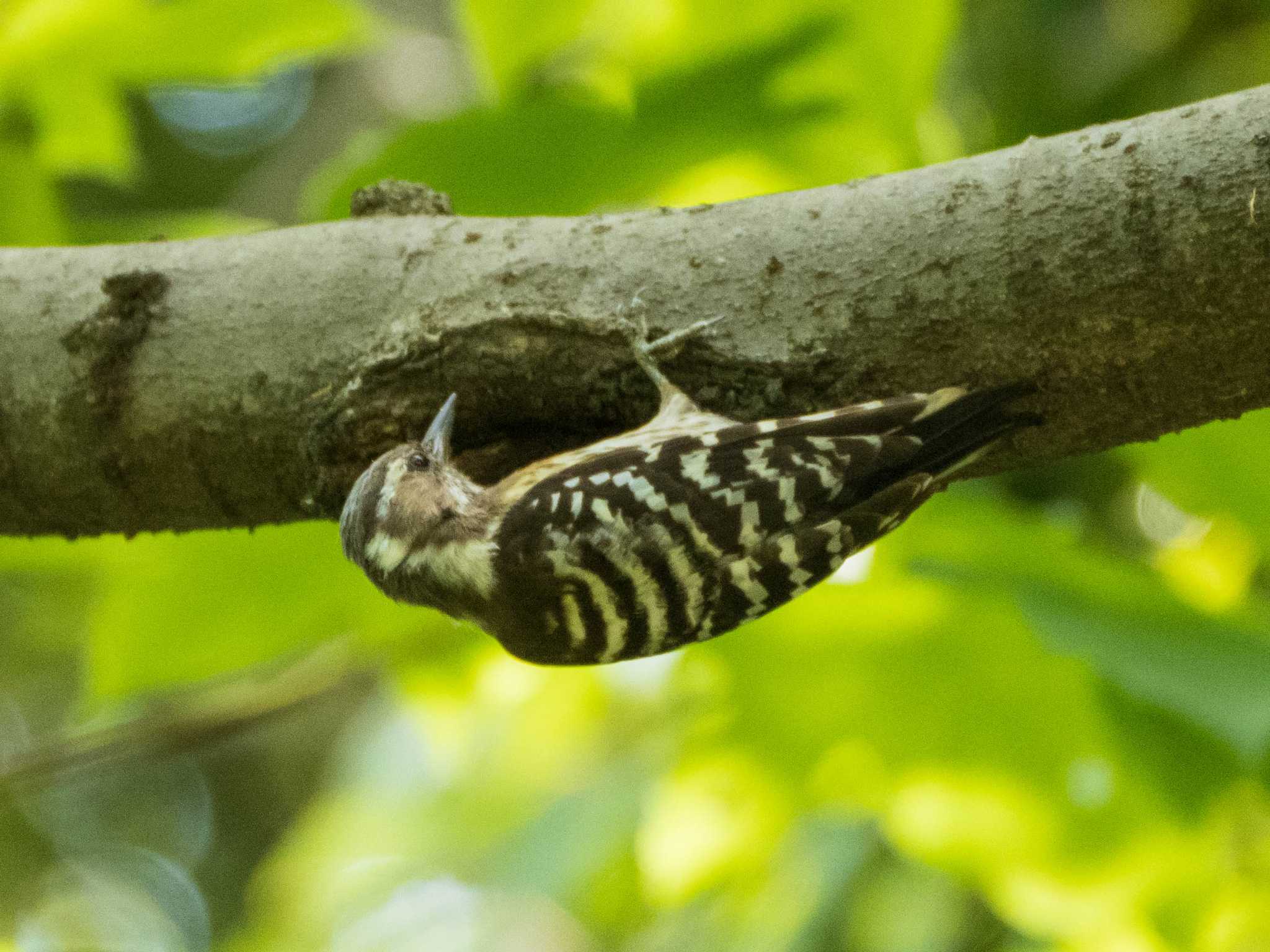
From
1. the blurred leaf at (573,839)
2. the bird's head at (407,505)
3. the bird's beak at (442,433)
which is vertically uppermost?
the bird's beak at (442,433)

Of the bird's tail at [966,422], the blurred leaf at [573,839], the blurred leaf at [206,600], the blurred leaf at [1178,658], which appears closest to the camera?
the blurred leaf at [1178,658]

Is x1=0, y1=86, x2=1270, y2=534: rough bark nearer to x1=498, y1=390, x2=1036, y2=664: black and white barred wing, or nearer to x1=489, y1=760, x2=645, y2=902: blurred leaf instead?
x1=498, y1=390, x2=1036, y2=664: black and white barred wing

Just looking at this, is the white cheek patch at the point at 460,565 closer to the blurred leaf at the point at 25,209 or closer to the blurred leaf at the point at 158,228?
the blurred leaf at the point at 158,228

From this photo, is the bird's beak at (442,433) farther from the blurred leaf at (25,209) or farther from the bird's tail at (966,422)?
the blurred leaf at (25,209)

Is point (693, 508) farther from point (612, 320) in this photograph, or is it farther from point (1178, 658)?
point (1178, 658)

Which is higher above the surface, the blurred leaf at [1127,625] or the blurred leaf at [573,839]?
the blurred leaf at [1127,625]

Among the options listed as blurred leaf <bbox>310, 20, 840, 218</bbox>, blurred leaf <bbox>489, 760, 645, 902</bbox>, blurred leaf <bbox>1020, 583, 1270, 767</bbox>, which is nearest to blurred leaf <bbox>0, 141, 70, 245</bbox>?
blurred leaf <bbox>310, 20, 840, 218</bbox>

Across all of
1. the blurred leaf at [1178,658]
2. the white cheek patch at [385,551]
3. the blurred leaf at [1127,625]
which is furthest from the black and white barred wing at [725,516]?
the white cheek patch at [385,551]

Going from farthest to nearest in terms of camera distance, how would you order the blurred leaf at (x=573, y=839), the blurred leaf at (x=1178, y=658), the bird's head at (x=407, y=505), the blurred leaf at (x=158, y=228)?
the blurred leaf at (x=158, y=228), the blurred leaf at (x=573, y=839), the bird's head at (x=407, y=505), the blurred leaf at (x=1178, y=658)

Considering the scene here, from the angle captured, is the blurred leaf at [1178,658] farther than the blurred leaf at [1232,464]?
No

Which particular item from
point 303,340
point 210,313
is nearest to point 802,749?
point 303,340
